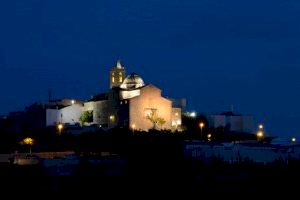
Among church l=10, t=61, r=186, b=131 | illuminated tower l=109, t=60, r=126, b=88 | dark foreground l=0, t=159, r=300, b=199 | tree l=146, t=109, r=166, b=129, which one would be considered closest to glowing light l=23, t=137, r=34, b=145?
church l=10, t=61, r=186, b=131

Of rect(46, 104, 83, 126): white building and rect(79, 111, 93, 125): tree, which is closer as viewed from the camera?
rect(46, 104, 83, 126): white building

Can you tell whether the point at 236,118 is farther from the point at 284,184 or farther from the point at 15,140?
the point at 284,184

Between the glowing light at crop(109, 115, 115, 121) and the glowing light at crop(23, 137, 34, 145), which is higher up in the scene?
the glowing light at crop(109, 115, 115, 121)

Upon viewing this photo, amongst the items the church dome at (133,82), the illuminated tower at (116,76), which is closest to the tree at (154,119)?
the church dome at (133,82)

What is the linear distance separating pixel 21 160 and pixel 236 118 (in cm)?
3007

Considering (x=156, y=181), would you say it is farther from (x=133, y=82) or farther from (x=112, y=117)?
(x=133, y=82)

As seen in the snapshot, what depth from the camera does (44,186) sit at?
31.2 metres

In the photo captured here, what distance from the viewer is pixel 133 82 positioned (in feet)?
191

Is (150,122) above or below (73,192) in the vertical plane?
above

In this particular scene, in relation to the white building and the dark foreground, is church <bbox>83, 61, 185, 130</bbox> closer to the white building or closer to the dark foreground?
the white building

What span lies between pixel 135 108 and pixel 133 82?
199 inches

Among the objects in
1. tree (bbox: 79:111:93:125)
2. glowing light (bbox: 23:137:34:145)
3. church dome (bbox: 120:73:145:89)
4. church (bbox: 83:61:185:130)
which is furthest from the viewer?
church dome (bbox: 120:73:145:89)

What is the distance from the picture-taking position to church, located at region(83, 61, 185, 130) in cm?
5359

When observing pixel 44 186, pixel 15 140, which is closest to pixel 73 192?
pixel 44 186
